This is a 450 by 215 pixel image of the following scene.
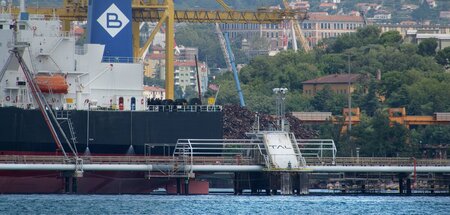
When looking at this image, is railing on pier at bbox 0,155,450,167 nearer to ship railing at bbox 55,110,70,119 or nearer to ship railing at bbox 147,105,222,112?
Answer: ship railing at bbox 147,105,222,112

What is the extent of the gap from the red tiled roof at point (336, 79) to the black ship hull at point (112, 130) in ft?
204

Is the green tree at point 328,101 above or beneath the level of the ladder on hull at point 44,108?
above

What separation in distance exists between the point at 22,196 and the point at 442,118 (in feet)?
173

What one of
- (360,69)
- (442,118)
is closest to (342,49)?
(360,69)

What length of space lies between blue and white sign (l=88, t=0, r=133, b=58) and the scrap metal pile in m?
15.9

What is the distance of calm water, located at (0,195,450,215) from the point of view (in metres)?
88.8

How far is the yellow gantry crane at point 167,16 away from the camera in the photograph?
118750 millimetres

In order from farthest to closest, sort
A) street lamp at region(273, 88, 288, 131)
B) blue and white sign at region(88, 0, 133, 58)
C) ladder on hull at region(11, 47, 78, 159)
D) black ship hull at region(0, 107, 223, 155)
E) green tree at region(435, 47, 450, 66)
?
green tree at region(435, 47, 450, 66)
blue and white sign at region(88, 0, 133, 58)
street lamp at region(273, 88, 288, 131)
black ship hull at region(0, 107, 223, 155)
ladder on hull at region(11, 47, 78, 159)

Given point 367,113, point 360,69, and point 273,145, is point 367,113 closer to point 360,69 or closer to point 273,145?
point 360,69

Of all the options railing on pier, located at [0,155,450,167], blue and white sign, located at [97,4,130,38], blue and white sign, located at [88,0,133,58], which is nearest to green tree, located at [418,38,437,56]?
blue and white sign, located at [88,0,133,58]

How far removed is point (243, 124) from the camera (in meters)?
130

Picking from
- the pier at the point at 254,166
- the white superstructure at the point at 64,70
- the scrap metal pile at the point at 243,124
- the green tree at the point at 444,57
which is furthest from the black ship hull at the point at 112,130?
the green tree at the point at 444,57

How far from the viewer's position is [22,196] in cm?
9894

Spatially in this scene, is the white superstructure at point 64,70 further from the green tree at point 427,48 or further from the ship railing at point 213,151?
the green tree at point 427,48
